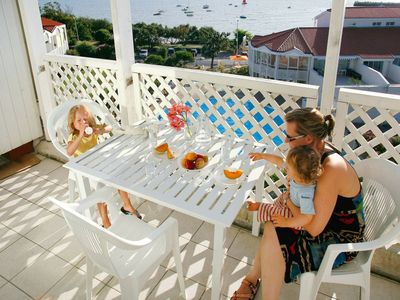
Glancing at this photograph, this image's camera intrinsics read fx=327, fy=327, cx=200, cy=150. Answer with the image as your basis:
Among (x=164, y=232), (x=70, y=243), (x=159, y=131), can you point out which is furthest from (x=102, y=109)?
(x=164, y=232)

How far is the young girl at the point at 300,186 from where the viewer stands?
1.26m

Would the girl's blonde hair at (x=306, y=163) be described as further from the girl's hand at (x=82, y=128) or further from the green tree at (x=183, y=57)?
the green tree at (x=183, y=57)

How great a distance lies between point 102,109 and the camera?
2381mm

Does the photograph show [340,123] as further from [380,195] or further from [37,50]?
[37,50]

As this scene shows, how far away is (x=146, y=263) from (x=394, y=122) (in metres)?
1.42

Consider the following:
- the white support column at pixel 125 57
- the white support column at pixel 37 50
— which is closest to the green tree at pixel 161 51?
the white support column at pixel 37 50

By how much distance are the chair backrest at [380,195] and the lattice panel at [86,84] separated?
193 centimetres

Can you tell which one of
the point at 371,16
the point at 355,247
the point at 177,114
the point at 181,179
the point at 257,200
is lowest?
the point at 257,200

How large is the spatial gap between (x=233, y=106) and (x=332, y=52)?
2.34 ft

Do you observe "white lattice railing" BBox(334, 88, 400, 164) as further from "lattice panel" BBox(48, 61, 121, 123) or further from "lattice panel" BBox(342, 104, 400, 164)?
"lattice panel" BBox(48, 61, 121, 123)

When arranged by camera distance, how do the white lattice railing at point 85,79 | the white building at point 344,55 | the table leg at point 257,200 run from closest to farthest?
the table leg at point 257,200, the white lattice railing at point 85,79, the white building at point 344,55

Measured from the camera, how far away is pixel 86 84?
9.43 feet

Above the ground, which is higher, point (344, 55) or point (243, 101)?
point (243, 101)

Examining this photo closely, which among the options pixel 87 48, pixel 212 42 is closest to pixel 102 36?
pixel 87 48
